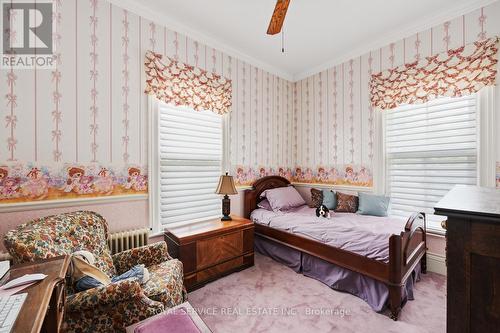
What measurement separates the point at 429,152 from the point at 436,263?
4.40 feet

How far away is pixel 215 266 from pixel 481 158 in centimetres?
317

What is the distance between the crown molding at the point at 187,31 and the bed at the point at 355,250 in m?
2.44

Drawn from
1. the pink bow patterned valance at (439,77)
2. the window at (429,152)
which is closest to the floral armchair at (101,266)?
the window at (429,152)

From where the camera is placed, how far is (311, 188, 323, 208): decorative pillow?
3.60m

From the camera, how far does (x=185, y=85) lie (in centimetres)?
279

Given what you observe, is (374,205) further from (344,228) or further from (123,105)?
(123,105)

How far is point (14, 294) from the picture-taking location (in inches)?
36.8

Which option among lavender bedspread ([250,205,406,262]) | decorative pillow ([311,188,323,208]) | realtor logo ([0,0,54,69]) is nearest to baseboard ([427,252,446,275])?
lavender bedspread ([250,205,406,262])

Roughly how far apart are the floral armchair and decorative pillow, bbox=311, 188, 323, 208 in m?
2.40

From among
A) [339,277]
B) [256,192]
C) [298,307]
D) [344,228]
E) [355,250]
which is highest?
[256,192]

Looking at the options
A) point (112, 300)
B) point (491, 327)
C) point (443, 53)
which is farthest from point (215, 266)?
point (443, 53)

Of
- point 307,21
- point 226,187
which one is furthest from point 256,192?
point 307,21

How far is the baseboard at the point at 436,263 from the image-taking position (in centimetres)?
260

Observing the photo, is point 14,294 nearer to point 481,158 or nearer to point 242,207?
point 242,207
